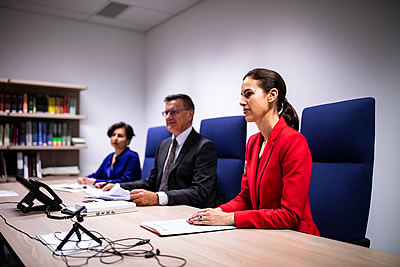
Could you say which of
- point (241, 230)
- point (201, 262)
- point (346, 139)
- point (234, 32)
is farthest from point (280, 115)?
point (234, 32)

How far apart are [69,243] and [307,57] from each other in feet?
7.86

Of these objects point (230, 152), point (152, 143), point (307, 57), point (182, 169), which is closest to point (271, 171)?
point (230, 152)

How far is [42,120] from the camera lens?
14.4 feet

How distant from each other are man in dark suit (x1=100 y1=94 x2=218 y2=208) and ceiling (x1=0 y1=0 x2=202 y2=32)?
1.98 meters

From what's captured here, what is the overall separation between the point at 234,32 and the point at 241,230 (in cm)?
274

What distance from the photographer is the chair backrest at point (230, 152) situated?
227cm

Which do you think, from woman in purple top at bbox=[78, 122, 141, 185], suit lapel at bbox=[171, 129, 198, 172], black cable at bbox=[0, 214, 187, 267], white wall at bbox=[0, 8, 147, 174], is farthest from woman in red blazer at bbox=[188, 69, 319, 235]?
white wall at bbox=[0, 8, 147, 174]

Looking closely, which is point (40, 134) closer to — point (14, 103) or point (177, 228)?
point (14, 103)

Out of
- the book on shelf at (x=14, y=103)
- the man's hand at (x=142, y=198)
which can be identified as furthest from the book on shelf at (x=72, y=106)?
the man's hand at (x=142, y=198)

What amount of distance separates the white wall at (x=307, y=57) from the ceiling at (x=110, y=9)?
204 mm

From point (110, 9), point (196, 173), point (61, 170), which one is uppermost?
point (110, 9)

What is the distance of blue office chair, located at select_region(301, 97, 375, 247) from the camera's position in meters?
1.53

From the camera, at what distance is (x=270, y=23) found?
3227 mm

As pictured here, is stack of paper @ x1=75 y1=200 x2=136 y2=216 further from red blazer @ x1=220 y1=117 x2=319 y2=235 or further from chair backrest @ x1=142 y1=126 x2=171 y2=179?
chair backrest @ x1=142 y1=126 x2=171 y2=179
